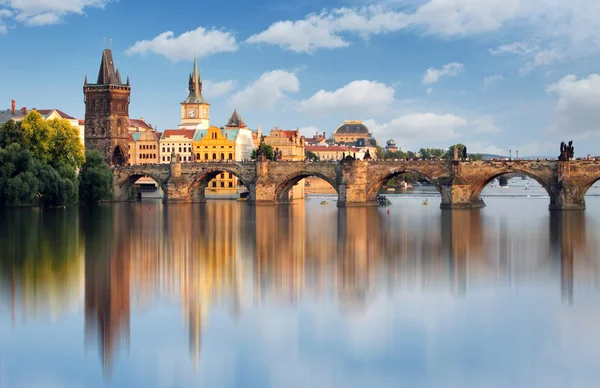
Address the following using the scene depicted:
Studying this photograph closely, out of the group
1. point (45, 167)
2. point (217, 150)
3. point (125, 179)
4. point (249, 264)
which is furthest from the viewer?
point (217, 150)

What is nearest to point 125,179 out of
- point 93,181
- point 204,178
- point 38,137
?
point 204,178

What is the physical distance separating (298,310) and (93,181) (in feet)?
178

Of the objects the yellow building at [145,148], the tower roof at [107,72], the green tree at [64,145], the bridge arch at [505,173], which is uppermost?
the tower roof at [107,72]

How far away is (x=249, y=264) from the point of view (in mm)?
34906

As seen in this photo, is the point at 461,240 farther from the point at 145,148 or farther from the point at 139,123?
the point at 139,123

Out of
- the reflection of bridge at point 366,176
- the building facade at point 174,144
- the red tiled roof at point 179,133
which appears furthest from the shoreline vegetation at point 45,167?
the red tiled roof at point 179,133

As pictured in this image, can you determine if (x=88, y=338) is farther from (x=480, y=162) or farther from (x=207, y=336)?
(x=480, y=162)

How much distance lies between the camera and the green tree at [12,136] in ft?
225

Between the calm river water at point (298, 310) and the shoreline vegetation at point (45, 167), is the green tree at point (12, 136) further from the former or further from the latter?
the calm river water at point (298, 310)

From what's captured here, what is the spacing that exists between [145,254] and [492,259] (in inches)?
594

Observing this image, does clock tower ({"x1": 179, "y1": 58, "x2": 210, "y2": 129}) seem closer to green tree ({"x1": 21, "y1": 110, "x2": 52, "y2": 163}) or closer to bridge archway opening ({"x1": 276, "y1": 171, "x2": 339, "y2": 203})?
bridge archway opening ({"x1": 276, "y1": 171, "x2": 339, "y2": 203})

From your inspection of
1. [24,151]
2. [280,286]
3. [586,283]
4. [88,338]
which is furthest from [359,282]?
[24,151]

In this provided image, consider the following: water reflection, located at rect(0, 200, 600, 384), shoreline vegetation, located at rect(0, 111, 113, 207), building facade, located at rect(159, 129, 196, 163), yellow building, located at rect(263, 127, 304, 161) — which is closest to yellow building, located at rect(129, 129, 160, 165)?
building facade, located at rect(159, 129, 196, 163)

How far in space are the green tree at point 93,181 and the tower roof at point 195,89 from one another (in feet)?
184
